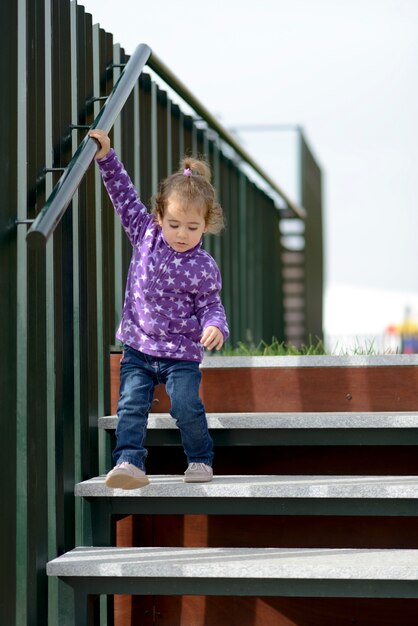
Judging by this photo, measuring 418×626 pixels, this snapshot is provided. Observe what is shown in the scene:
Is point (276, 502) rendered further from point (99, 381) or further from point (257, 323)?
point (257, 323)

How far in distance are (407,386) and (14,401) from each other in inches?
47.1

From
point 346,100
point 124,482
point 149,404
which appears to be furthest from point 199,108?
point 346,100

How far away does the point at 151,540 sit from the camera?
3.40 m

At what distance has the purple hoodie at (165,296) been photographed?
10.6ft

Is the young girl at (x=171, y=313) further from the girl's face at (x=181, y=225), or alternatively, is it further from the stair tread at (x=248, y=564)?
the stair tread at (x=248, y=564)

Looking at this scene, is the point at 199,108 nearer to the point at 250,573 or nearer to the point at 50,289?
the point at 50,289

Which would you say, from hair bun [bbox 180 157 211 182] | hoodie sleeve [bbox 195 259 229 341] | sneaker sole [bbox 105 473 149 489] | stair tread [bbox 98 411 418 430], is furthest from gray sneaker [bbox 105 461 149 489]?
hair bun [bbox 180 157 211 182]

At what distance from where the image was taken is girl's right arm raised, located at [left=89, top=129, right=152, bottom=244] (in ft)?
10.7

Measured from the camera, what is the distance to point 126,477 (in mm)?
2986

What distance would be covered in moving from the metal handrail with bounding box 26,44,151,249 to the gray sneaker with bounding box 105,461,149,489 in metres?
0.69

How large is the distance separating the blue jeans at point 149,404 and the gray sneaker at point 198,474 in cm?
3

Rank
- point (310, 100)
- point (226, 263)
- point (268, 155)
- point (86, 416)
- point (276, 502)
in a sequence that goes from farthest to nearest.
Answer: point (310, 100)
point (268, 155)
point (226, 263)
point (86, 416)
point (276, 502)

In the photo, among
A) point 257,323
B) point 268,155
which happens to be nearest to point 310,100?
point 268,155

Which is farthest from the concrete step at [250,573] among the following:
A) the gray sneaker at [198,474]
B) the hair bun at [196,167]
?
the hair bun at [196,167]
